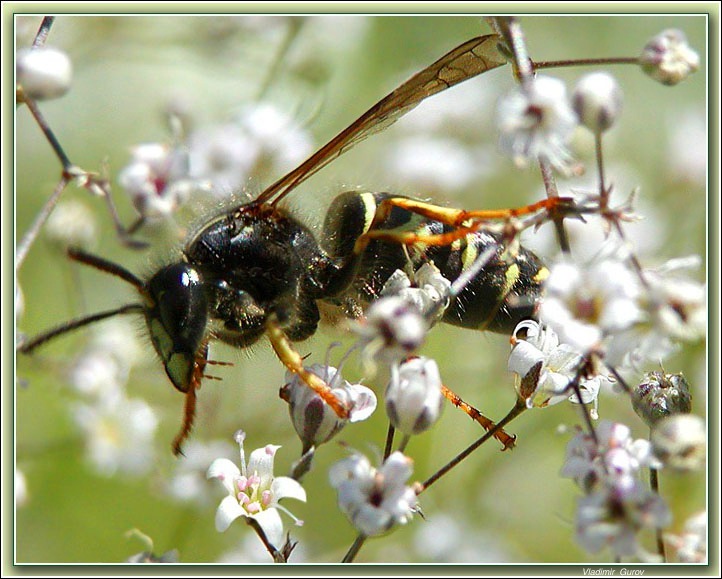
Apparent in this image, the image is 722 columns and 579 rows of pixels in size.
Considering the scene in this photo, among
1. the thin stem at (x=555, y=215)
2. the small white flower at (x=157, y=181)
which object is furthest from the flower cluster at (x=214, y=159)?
the thin stem at (x=555, y=215)

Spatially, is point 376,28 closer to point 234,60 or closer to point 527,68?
point 234,60

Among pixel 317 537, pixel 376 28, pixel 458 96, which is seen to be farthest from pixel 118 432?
pixel 458 96

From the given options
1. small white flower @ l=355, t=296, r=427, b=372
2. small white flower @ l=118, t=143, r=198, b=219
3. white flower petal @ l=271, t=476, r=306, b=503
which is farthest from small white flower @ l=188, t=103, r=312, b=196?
small white flower @ l=355, t=296, r=427, b=372

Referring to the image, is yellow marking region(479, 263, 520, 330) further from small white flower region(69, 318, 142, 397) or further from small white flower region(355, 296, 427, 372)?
small white flower region(69, 318, 142, 397)

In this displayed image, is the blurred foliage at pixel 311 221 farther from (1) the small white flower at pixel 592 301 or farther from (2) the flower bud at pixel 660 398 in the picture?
(1) the small white flower at pixel 592 301

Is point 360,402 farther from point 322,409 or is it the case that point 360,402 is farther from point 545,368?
point 545,368
